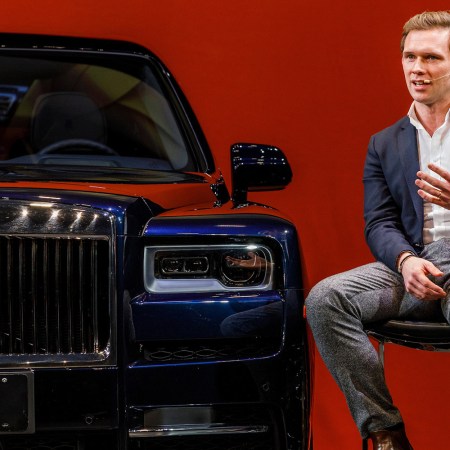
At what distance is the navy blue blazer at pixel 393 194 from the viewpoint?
2811 millimetres

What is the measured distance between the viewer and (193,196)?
283cm

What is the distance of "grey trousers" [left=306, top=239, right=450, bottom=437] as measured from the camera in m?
2.56

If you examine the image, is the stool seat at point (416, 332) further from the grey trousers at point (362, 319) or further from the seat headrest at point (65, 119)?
the seat headrest at point (65, 119)

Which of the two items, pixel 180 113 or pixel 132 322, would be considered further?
pixel 180 113

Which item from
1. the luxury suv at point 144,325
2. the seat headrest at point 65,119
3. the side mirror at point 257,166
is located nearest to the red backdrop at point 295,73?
the seat headrest at point 65,119

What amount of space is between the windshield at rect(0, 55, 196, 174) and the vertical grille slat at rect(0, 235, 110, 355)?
0.86 metres

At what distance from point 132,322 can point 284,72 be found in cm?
265

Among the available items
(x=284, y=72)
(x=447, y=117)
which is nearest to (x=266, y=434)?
(x=447, y=117)

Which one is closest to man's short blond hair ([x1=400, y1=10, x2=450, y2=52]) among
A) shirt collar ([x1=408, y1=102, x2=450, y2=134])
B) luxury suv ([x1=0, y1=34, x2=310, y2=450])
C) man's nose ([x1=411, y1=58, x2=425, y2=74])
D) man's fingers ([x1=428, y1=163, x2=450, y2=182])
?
man's nose ([x1=411, y1=58, x2=425, y2=74])

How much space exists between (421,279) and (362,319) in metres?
0.22

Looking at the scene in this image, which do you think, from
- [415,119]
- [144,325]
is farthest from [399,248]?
[144,325]

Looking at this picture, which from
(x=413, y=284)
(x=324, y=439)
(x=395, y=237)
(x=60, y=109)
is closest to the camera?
(x=413, y=284)

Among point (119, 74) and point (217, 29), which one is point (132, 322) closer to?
point (119, 74)

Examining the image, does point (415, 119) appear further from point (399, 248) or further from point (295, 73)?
point (295, 73)
